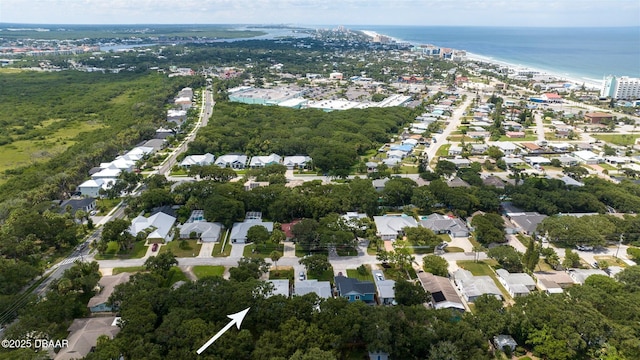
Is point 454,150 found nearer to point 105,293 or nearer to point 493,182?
point 493,182

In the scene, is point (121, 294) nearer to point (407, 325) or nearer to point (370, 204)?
point (407, 325)

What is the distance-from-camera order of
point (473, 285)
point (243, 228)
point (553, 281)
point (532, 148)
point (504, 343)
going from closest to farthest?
point (504, 343)
point (473, 285)
point (553, 281)
point (243, 228)
point (532, 148)

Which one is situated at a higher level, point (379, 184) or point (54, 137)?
point (54, 137)

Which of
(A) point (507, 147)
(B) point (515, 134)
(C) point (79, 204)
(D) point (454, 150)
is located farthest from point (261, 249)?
(B) point (515, 134)

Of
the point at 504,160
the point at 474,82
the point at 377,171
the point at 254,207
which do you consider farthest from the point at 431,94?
the point at 254,207

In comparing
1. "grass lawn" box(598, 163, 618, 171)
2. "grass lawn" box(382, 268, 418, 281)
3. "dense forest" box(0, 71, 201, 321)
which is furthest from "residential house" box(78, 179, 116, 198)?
"grass lawn" box(598, 163, 618, 171)

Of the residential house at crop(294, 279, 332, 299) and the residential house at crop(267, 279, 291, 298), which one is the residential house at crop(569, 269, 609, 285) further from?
the residential house at crop(267, 279, 291, 298)

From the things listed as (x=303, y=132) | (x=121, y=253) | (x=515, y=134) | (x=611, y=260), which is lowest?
(x=611, y=260)
